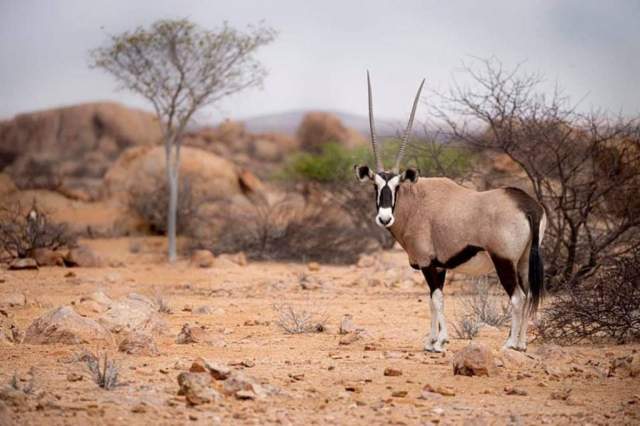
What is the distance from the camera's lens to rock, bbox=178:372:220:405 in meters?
5.93

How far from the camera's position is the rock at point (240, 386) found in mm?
6160

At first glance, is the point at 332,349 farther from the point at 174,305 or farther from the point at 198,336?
the point at 174,305

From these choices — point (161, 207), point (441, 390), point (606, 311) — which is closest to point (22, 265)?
point (161, 207)

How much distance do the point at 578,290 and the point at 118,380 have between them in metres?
4.58

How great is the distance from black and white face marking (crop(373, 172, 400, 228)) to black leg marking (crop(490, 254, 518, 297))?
0.99 metres

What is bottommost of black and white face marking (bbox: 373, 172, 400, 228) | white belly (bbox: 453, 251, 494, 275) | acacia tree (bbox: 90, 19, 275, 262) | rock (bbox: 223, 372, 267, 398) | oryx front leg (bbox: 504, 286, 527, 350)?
rock (bbox: 223, 372, 267, 398)

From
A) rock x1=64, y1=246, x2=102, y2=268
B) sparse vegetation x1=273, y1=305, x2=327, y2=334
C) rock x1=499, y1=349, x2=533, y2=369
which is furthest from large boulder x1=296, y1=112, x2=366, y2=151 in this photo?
rock x1=499, y1=349, x2=533, y2=369

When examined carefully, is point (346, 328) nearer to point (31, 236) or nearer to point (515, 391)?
point (515, 391)

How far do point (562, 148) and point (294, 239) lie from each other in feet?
27.4

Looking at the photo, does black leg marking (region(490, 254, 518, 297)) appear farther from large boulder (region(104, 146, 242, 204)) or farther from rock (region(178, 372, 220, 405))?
large boulder (region(104, 146, 242, 204))

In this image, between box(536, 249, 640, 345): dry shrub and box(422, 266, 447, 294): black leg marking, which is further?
box(422, 266, 447, 294): black leg marking

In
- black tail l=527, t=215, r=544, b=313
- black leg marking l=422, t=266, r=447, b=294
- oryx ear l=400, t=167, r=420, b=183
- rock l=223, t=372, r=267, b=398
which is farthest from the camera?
oryx ear l=400, t=167, r=420, b=183

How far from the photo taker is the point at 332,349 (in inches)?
336

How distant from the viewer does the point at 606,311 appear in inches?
334
